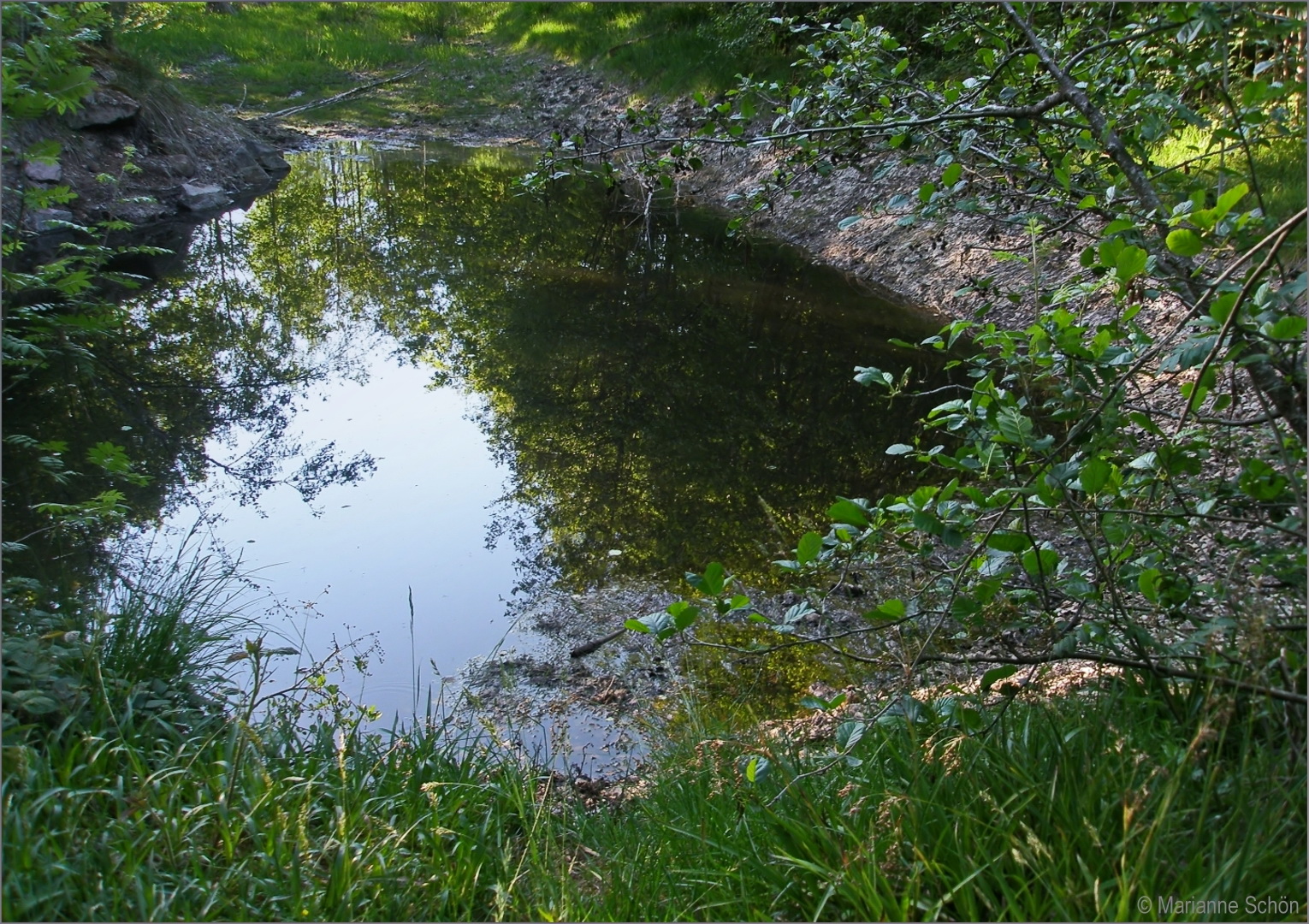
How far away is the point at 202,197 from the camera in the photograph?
13000 mm

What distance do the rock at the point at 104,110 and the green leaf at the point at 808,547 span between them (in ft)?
38.2

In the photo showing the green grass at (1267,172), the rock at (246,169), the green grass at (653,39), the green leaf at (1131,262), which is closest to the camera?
the green leaf at (1131,262)

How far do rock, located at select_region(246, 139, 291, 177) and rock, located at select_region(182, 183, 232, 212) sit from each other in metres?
1.90

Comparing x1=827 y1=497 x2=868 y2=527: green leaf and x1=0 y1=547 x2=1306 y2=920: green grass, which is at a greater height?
x1=827 y1=497 x2=868 y2=527: green leaf

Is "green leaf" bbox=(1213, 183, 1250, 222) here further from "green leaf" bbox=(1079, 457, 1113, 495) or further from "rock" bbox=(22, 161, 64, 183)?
"rock" bbox=(22, 161, 64, 183)

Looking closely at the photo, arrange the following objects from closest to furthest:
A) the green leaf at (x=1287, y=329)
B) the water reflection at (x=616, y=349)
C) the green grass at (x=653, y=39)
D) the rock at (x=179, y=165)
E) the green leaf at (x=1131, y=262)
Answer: the green leaf at (x=1287, y=329) → the green leaf at (x=1131, y=262) → the water reflection at (x=616, y=349) → the rock at (x=179, y=165) → the green grass at (x=653, y=39)

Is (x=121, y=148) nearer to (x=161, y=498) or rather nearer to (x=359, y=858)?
(x=161, y=498)

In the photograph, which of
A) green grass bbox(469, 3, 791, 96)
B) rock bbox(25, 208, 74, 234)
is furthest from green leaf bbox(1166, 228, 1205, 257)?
green grass bbox(469, 3, 791, 96)

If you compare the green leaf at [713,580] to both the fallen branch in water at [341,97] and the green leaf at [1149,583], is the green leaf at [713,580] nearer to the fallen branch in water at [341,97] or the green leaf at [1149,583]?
the green leaf at [1149,583]

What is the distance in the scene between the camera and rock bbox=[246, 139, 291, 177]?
49.5 ft

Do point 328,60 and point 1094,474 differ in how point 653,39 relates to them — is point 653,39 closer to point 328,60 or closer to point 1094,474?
point 328,60

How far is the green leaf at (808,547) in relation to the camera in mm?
2076

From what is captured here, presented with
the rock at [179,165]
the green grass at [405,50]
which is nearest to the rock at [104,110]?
the rock at [179,165]

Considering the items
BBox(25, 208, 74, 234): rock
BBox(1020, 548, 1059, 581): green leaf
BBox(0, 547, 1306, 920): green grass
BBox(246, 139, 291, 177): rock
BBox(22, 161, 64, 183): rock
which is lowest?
BBox(0, 547, 1306, 920): green grass
